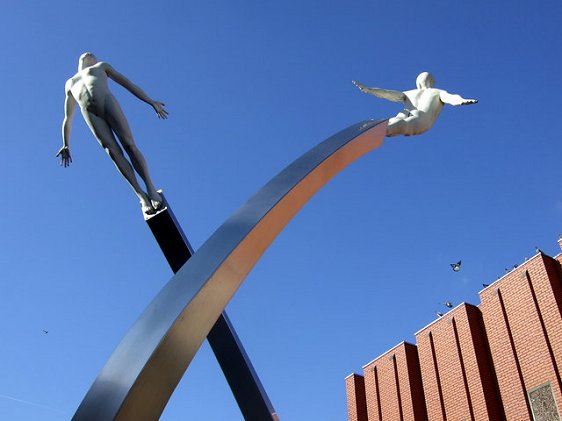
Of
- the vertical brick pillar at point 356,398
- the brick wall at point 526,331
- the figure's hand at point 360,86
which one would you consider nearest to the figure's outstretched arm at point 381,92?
the figure's hand at point 360,86

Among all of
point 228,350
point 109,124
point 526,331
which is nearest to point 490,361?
point 526,331

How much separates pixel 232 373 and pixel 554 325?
11563 mm

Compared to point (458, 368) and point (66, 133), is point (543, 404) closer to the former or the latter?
point (458, 368)

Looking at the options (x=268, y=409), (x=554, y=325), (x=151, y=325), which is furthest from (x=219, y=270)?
(x=554, y=325)

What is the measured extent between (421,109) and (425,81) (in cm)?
64

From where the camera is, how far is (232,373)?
23.9ft

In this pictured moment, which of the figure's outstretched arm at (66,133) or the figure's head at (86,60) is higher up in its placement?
the figure's head at (86,60)

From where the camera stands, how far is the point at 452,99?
892 centimetres

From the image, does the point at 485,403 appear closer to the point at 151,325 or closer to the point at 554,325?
the point at 554,325

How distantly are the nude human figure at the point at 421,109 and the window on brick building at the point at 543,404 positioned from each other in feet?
31.3

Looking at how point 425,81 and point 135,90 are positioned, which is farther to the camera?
point 425,81

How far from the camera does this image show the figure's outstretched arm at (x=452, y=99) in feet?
27.4

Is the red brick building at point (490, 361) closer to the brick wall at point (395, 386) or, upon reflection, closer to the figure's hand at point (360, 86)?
the brick wall at point (395, 386)

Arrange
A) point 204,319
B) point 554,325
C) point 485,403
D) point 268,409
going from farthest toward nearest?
point 485,403, point 554,325, point 268,409, point 204,319
